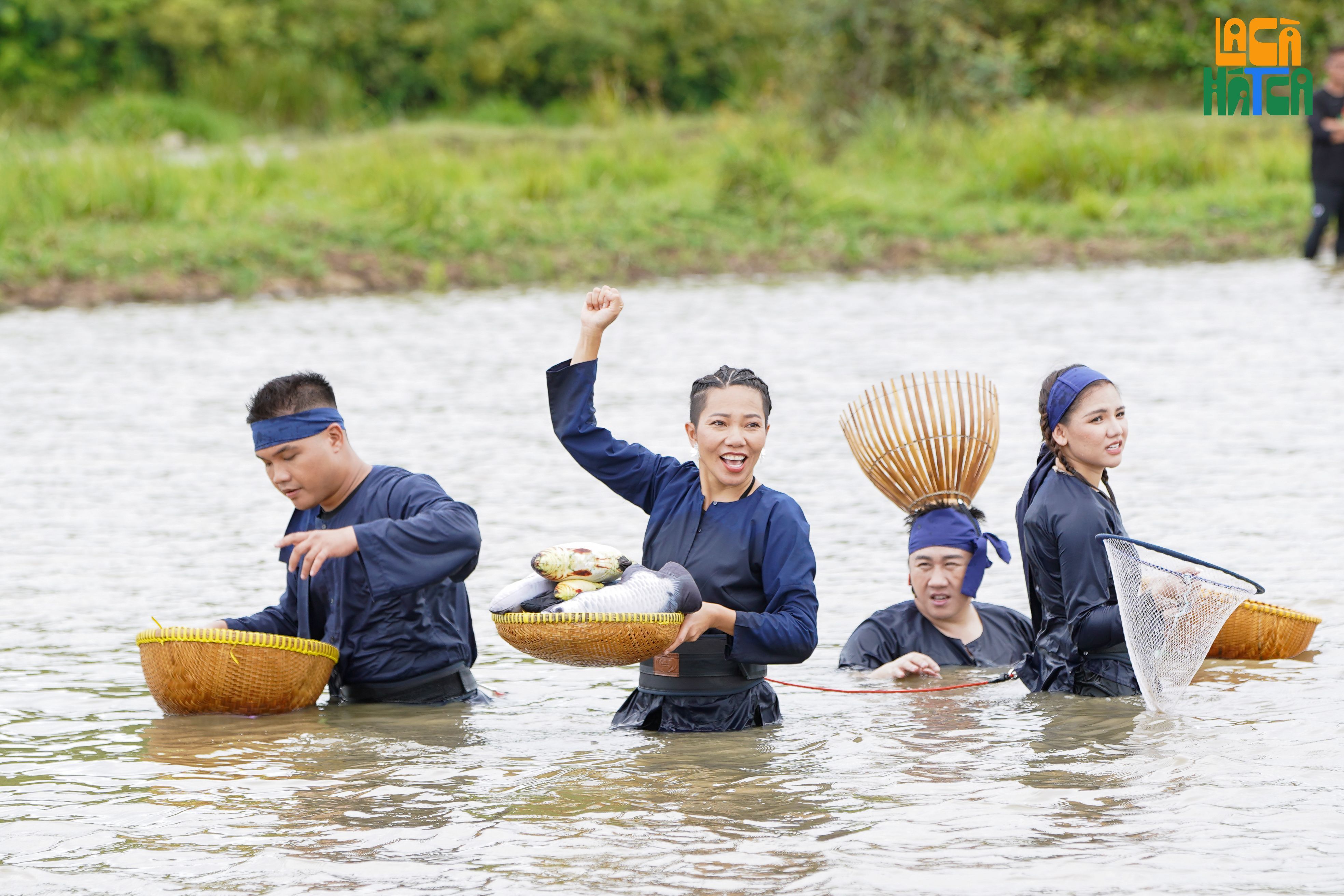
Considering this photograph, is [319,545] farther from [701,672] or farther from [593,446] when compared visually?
[701,672]

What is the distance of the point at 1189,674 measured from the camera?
5.62 m

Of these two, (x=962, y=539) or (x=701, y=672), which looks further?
(x=962, y=539)

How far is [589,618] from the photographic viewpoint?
15.8ft

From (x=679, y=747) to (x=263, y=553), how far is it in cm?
372

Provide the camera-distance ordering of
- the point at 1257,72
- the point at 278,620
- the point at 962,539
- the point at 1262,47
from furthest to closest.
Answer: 1. the point at 1262,47
2. the point at 1257,72
3. the point at 962,539
4. the point at 278,620

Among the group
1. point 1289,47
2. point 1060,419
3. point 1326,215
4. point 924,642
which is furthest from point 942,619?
point 1289,47

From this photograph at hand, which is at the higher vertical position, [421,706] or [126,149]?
[126,149]

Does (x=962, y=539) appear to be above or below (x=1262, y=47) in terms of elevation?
below

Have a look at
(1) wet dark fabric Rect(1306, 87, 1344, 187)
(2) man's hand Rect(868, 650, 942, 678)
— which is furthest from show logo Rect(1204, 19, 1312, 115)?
(2) man's hand Rect(868, 650, 942, 678)

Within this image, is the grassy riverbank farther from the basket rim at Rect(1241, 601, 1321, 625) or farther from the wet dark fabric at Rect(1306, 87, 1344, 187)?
the basket rim at Rect(1241, 601, 1321, 625)

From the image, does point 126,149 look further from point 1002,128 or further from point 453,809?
point 453,809

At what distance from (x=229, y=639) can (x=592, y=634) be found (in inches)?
57.2

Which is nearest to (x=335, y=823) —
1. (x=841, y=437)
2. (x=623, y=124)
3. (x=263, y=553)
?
(x=263, y=553)

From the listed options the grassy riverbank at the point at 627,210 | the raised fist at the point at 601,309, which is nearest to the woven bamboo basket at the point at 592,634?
the raised fist at the point at 601,309
